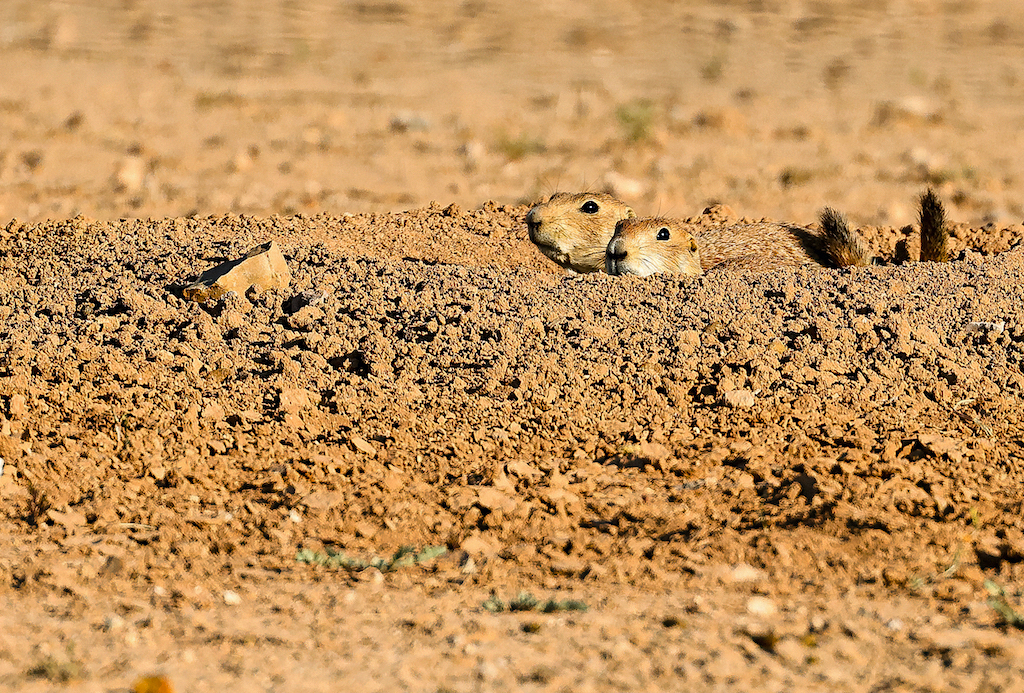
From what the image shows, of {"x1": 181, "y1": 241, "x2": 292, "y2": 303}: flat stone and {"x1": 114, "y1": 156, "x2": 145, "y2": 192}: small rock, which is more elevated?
{"x1": 114, "y1": 156, "x2": 145, "y2": 192}: small rock

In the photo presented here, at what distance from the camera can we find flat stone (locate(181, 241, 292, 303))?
515 cm

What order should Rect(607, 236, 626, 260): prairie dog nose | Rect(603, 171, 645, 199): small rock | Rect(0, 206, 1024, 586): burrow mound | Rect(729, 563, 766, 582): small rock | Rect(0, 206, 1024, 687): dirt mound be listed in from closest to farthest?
Rect(729, 563, 766, 582): small rock, Rect(0, 206, 1024, 687): dirt mound, Rect(0, 206, 1024, 586): burrow mound, Rect(607, 236, 626, 260): prairie dog nose, Rect(603, 171, 645, 199): small rock

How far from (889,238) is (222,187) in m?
5.39

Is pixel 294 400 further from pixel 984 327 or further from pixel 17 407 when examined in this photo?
pixel 984 327

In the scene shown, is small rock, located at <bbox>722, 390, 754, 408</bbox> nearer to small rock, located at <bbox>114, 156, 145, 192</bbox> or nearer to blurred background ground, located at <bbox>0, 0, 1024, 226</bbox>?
blurred background ground, located at <bbox>0, 0, 1024, 226</bbox>

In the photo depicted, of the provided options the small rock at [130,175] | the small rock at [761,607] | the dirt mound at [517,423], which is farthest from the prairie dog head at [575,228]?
the small rock at [130,175]

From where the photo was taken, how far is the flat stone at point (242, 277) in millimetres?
5152

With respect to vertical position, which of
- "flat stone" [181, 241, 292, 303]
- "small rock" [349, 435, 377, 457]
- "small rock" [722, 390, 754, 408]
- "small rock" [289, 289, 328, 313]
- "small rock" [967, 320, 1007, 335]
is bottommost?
"small rock" [349, 435, 377, 457]

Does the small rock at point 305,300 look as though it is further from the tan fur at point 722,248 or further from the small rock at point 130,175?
the small rock at point 130,175

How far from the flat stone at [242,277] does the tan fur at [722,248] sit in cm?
181

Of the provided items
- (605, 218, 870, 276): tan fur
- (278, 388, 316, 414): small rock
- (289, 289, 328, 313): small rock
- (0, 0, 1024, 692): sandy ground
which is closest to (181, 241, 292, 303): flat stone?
(0, 0, 1024, 692): sandy ground

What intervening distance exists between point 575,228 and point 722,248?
849 millimetres

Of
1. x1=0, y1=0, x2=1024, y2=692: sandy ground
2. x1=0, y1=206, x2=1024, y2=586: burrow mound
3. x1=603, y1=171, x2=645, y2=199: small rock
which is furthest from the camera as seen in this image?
x1=603, y1=171, x2=645, y2=199: small rock

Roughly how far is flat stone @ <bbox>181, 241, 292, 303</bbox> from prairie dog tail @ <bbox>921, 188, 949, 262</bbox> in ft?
10.6
